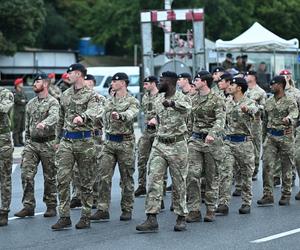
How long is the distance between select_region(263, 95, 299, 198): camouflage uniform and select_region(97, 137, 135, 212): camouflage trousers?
8.07ft

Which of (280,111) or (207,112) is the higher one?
(207,112)

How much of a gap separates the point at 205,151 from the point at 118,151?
1.22 metres

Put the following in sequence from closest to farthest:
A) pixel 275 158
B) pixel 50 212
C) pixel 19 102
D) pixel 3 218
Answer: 1. pixel 3 218
2. pixel 50 212
3. pixel 275 158
4. pixel 19 102

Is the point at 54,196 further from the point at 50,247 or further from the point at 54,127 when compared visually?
the point at 50,247

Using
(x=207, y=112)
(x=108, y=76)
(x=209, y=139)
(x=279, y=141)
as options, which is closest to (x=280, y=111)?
(x=279, y=141)

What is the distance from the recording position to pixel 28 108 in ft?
40.1

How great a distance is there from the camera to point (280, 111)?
1326cm

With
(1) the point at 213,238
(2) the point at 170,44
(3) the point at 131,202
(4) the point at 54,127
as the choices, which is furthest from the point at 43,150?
(2) the point at 170,44

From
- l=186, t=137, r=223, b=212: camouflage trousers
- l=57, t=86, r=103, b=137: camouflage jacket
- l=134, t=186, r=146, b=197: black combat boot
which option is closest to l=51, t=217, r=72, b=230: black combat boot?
l=57, t=86, r=103, b=137: camouflage jacket

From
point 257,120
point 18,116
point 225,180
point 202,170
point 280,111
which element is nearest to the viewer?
point 202,170

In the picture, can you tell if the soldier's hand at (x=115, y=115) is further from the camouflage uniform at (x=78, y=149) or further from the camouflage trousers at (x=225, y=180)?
the camouflage trousers at (x=225, y=180)

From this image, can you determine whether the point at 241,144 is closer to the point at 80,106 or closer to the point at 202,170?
the point at 202,170

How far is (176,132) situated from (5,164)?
2.43 meters

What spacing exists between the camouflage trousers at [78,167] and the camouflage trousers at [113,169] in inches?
20.2
